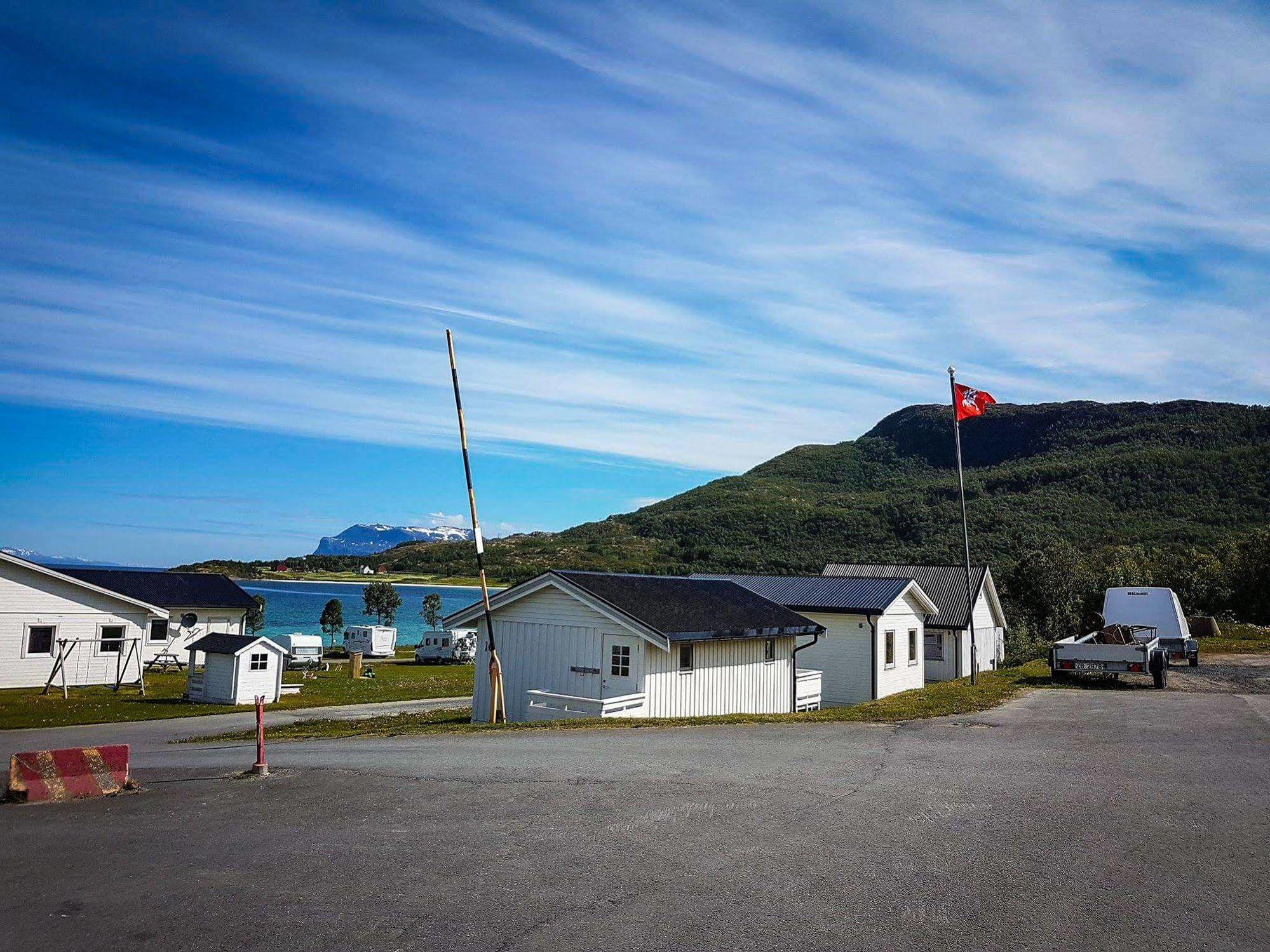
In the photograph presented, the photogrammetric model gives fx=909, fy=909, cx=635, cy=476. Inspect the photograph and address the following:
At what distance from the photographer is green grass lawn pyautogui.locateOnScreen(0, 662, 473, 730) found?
2638 centimetres

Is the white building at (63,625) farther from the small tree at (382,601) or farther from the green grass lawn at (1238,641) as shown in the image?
the small tree at (382,601)

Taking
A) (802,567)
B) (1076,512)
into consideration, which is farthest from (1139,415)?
(802,567)

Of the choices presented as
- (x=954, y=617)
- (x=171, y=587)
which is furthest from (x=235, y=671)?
(x=954, y=617)

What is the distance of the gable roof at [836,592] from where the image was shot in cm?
2888

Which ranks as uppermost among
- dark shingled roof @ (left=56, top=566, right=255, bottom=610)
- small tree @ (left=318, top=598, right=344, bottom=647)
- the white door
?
dark shingled roof @ (left=56, top=566, right=255, bottom=610)

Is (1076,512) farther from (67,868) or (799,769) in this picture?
(67,868)

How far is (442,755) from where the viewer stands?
45.6 ft

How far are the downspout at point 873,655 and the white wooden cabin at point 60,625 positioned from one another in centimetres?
2715

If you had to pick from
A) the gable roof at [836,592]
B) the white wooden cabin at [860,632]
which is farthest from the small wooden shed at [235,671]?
the white wooden cabin at [860,632]

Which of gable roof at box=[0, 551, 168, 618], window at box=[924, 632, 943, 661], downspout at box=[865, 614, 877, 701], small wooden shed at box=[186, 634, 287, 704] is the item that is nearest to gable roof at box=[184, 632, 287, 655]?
small wooden shed at box=[186, 634, 287, 704]

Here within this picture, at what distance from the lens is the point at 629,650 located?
813 inches

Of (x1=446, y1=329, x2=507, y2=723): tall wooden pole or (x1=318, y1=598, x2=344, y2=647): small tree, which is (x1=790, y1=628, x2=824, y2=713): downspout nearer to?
Answer: (x1=446, y1=329, x2=507, y2=723): tall wooden pole

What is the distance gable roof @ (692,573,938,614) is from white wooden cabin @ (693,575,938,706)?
0.02 m

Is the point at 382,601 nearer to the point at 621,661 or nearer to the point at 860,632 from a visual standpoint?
the point at 860,632
